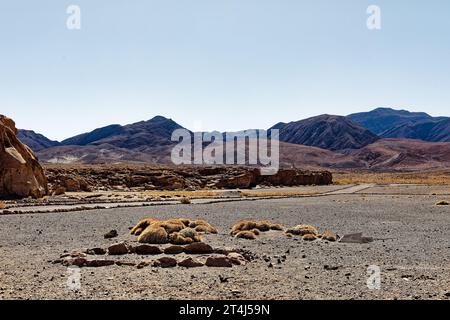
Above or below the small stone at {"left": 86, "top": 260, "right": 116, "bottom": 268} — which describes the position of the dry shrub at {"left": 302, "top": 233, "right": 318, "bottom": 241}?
below

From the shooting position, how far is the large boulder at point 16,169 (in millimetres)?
34938

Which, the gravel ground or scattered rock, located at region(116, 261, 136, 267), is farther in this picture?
scattered rock, located at region(116, 261, 136, 267)

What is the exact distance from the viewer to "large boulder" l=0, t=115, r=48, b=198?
115 ft

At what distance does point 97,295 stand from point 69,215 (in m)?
18.0

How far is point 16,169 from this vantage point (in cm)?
3494

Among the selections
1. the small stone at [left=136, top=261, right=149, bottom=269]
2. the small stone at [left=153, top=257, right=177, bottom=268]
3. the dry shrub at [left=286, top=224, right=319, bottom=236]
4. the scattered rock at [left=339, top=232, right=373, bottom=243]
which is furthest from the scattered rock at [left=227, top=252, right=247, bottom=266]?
the dry shrub at [left=286, top=224, right=319, bottom=236]

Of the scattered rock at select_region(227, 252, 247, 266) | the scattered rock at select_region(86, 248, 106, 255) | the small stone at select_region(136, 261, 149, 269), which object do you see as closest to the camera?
the small stone at select_region(136, 261, 149, 269)

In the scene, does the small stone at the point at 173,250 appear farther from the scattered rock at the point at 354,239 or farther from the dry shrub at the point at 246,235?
the scattered rock at the point at 354,239

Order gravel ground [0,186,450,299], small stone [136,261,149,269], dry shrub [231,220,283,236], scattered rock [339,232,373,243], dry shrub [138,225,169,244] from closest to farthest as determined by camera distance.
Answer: gravel ground [0,186,450,299] < small stone [136,261,149,269] < dry shrub [138,225,169,244] < scattered rock [339,232,373,243] < dry shrub [231,220,283,236]

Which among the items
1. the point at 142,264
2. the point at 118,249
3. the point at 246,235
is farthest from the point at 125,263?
the point at 246,235

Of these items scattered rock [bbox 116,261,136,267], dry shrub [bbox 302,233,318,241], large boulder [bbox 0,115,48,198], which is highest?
large boulder [bbox 0,115,48,198]

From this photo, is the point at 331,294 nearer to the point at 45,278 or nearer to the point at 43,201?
the point at 45,278

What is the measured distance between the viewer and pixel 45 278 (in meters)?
10.0

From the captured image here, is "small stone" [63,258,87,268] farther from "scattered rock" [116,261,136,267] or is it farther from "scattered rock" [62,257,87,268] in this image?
"scattered rock" [116,261,136,267]
